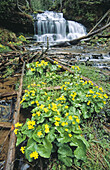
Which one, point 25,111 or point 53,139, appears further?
point 25,111

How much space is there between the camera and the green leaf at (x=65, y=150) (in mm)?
1376

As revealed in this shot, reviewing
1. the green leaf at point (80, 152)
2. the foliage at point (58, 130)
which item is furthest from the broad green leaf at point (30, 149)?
the green leaf at point (80, 152)

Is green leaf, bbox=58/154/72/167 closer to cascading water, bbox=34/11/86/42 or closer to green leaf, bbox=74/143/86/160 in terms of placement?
green leaf, bbox=74/143/86/160

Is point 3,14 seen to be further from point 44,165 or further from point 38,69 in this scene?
point 44,165

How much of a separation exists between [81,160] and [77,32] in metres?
16.2

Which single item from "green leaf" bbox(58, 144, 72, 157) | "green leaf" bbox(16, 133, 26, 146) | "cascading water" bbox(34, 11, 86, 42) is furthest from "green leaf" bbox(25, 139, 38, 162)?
"cascading water" bbox(34, 11, 86, 42)

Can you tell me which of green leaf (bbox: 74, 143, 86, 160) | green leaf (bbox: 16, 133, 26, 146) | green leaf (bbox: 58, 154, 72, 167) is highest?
green leaf (bbox: 16, 133, 26, 146)

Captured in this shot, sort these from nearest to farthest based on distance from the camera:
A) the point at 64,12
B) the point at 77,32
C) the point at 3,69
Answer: the point at 3,69, the point at 77,32, the point at 64,12

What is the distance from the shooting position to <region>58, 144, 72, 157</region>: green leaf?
138 cm

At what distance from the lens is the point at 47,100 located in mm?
2113

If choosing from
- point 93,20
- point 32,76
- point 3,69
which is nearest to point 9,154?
point 32,76

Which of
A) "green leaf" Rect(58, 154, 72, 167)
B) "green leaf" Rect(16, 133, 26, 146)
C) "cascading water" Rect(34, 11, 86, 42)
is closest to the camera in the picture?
"green leaf" Rect(58, 154, 72, 167)

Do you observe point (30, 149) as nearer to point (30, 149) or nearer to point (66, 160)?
point (30, 149)

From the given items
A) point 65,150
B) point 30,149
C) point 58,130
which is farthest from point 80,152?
point 30,149
